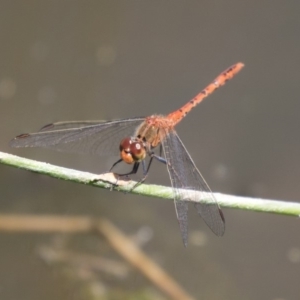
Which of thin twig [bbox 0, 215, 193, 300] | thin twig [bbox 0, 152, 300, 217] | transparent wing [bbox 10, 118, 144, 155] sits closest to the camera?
thin twig [bbox 0, 152, 300, 217]

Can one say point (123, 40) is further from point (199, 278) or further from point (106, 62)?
point (199, 278)

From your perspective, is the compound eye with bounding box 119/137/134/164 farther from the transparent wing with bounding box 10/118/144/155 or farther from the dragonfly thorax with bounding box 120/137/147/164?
the transparent wing with bounding box 10/118/144/155

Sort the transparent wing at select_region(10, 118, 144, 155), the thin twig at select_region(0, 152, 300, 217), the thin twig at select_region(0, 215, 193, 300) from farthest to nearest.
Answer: the thin twig at select_region(0, 215, 193, 300), the transparent wing at select_region(10, 118, 144, 155), the thin twig at select_region(0, 152, 300, 217)

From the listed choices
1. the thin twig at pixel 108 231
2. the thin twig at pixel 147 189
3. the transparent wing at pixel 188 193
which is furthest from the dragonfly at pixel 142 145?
the thin twig at pixel 108 231

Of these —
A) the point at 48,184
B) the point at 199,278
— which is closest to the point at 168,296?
the point at 199,278

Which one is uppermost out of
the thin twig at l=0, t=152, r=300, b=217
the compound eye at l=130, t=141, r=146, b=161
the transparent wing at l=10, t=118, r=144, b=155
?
the transparent wing at l=10, t=118, r=144, b=155

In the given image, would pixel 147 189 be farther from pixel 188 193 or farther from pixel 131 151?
pixel 131 151

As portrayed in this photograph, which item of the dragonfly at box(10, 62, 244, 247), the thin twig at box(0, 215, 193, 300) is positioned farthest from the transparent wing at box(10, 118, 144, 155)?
the thin twig at box(0, 215, 193, 300)

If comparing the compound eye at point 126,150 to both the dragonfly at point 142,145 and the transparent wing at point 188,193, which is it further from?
the transparent wing at point 188,193
